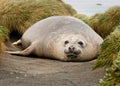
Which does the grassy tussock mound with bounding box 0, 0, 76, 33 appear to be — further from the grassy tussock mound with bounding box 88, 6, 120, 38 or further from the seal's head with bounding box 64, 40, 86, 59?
the seal's head with bounding box 64, 40, 86, 59

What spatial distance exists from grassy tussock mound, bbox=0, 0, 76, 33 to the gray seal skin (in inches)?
34.9

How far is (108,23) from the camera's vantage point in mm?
12516

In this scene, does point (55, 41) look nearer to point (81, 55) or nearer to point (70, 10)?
point (81, 55)

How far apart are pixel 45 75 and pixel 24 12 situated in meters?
6.20

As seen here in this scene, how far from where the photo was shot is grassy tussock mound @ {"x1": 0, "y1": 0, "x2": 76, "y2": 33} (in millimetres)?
12789

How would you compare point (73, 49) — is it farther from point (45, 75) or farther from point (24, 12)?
point (24, 12)

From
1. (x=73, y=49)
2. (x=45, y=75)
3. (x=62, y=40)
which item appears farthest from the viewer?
(x=62, y=40)

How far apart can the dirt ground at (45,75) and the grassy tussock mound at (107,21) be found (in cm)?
404

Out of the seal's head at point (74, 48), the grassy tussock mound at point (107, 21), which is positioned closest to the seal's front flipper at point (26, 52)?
the seal's head at point (74, 48)

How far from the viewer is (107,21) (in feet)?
41.3

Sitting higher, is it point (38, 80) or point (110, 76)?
point (110, 76)

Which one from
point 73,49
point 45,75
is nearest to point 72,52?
point 73,49

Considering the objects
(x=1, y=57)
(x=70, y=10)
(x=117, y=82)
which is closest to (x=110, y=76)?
(x=117, y=82)

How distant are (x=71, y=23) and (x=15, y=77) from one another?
184 inches
